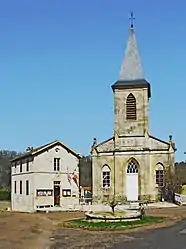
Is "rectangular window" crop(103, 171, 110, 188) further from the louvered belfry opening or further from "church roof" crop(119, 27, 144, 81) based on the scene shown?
"church roof" crop(119, 27, 144, 81)

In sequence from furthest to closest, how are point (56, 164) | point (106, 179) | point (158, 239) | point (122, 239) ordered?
1. point (106, 179)
2. point (56, 164)
3. point (122, 239)
4. point (158, 239)

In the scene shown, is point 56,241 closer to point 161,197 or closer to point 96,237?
point 96,237

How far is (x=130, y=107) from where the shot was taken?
48906mm

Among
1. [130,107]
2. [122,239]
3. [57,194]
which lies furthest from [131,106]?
[122,239]

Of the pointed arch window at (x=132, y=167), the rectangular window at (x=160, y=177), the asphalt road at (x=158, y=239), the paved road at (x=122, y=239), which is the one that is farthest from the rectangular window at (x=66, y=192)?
the asphalt road at (x=158, y=239)

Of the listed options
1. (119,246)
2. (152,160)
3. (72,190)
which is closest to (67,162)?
(72,190)

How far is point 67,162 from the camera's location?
48344 millimetres

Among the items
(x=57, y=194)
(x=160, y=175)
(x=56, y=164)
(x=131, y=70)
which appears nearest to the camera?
(x=57, y=194)

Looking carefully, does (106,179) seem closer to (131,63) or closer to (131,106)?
(131,106)

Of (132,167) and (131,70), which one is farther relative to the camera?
(131,70)

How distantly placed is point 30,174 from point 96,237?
2804 centimetres

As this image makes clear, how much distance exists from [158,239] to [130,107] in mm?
31543

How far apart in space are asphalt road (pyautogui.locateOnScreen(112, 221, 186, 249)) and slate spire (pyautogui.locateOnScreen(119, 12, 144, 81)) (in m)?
29.5

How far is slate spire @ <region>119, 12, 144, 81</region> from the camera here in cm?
5020
